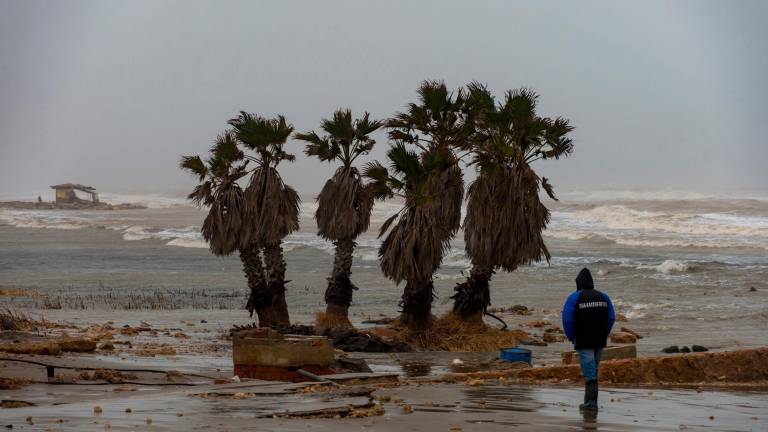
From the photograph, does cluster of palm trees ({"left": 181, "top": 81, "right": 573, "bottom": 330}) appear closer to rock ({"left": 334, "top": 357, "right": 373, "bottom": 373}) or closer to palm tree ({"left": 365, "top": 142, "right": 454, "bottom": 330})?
palm tree ({"left": 365, "top": 142, "right": 454, "bottom": 330})

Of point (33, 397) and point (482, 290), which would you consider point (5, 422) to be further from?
point (482, 290)

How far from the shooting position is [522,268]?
57.8m

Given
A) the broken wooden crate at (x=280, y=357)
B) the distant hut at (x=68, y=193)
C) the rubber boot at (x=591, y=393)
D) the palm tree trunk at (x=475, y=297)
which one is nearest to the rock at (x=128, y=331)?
the palm tree trunk at (x=475, y=297)

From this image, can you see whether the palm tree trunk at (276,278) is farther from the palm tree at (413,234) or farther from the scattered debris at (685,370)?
the scattered debris at (685,370)

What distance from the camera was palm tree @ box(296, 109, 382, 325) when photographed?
29812 mm

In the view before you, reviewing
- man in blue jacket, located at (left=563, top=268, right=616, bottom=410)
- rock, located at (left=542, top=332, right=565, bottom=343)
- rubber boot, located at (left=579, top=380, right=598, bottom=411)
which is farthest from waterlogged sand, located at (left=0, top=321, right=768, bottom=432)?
rock, located at (left=542, top=332, right=565, bottom=343)

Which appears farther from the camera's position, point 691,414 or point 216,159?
point 216,159

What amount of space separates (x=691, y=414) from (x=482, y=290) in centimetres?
1618

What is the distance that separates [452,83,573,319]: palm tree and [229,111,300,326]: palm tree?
4.39m

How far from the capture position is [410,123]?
29.3m

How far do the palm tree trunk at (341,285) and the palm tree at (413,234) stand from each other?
170cm

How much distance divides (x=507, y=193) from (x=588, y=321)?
15882mm

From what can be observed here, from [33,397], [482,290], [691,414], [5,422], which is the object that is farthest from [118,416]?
[482,290]

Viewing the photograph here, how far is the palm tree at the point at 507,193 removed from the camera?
2842 cm
